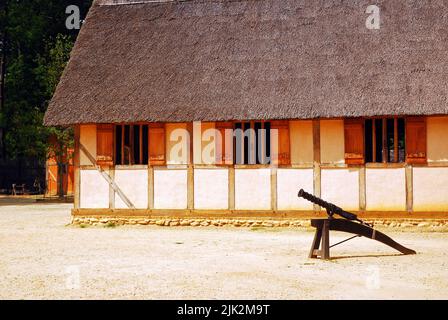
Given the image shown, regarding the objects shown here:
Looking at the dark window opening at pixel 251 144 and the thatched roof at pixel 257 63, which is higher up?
the thatched roof at pixel 257 63

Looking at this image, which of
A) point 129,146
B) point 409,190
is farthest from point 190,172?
point 409,190

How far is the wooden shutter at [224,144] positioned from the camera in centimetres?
1739

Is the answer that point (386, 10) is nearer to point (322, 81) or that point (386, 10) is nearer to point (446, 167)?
point (322, 81)

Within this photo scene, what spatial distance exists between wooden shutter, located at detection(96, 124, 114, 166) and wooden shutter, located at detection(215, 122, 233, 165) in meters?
2.74

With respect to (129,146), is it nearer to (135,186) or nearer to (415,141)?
(135,186)

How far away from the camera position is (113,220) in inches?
714

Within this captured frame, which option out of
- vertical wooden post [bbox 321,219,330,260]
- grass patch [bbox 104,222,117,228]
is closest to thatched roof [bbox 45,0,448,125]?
grass patch [bbox 104,222,117,228]

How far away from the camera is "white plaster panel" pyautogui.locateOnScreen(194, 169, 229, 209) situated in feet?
57.3

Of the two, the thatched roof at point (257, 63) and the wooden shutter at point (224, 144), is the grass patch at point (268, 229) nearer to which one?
the wooden shutter at point (224, 144)

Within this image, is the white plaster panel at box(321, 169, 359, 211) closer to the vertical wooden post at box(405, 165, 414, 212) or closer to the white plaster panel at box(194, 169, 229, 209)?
the vertical wooden post at box(405, 165, 414, 212)

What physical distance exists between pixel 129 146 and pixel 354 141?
5686mm

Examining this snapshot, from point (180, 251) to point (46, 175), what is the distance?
2522 cm

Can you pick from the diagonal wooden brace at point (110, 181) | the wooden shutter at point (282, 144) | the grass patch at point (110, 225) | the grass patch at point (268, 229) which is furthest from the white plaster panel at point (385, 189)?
the grass patch at point (110, 225)

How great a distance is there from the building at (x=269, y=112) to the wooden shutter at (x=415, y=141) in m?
0.02
